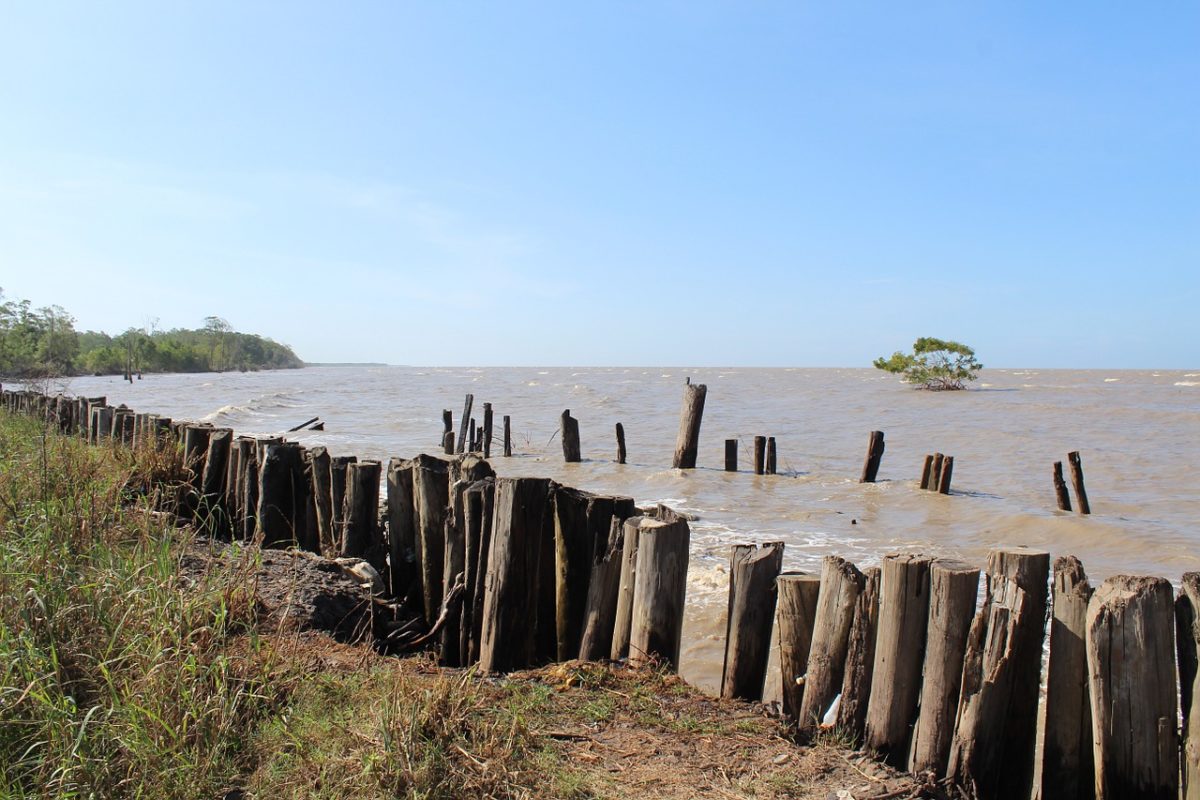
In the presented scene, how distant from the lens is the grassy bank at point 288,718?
2924 millimetres

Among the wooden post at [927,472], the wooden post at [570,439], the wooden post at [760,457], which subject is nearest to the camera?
the wooden post at [927,472]

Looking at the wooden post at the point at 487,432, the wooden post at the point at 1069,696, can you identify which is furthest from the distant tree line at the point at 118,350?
the wooden post at the point at 1069,696

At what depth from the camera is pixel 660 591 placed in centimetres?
417

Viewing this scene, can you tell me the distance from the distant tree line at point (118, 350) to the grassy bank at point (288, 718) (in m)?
30.2

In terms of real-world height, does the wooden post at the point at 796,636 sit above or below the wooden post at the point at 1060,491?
above

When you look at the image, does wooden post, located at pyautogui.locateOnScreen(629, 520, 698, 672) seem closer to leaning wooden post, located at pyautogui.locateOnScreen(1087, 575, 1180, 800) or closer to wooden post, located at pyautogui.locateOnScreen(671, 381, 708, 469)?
leaning wooden post, located at pyautogui.locateOnScreen(1087, 575, 1180, 800)

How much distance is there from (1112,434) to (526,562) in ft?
87.9

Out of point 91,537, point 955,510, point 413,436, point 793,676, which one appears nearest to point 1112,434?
point 955,510

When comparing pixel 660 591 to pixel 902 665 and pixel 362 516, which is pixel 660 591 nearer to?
pixel 902 665

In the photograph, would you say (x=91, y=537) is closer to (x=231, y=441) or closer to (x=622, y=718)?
(x=231, y=441)

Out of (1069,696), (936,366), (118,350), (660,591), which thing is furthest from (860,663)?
(118,350)

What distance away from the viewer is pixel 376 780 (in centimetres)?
284

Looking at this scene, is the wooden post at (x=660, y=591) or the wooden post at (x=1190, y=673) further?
the wooden post at (x=660, y=591)

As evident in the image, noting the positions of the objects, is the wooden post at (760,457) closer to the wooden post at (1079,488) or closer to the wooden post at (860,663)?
the wooden post at (1079,488)
